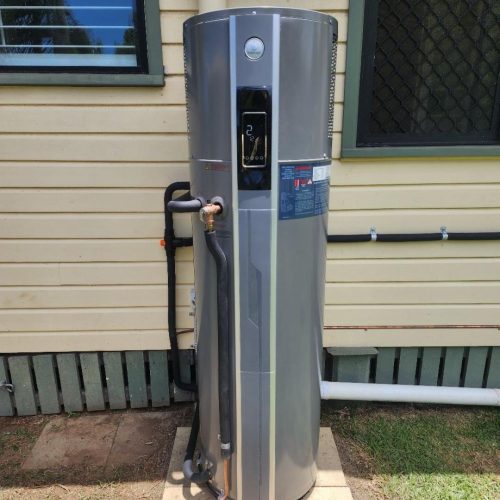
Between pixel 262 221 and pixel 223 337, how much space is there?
478 millimetres

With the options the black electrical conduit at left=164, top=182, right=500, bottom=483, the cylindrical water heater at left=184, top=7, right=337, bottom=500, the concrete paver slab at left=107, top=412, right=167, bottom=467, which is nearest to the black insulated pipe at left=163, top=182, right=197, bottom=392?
the black electrical conduit at left=164, top=182, right=500, bottom=483

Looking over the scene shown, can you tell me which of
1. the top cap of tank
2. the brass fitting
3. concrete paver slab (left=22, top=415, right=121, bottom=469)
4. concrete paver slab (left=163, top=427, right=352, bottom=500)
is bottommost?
concrete paver slab (left=22, top=415, right=121, bottom=469)

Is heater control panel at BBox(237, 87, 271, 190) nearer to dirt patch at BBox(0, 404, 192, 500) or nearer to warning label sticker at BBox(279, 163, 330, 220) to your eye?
warning label sticker at BBox(279, 163, 330, 220)

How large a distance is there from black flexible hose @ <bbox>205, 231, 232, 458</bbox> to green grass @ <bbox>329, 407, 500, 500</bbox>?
0.94 metres

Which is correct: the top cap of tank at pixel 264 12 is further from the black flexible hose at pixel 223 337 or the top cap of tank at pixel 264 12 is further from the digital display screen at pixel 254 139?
the black flexible hose at pixel 223 337

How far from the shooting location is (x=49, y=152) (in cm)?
216

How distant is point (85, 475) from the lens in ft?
6.92

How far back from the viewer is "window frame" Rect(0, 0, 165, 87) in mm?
2033

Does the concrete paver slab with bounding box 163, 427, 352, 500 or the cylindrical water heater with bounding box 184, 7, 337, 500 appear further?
the concrete paver slab with bounding box 163, 427, 352, 500

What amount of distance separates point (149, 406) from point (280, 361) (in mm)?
1422

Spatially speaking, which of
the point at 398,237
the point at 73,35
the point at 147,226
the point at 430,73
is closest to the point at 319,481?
the point at 398,237

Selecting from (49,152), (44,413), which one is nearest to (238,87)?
(49,152)

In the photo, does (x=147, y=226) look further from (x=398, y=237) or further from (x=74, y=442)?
(x=398, y=237)

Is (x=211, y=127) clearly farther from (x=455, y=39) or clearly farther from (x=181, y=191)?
(x=455, y=39)
